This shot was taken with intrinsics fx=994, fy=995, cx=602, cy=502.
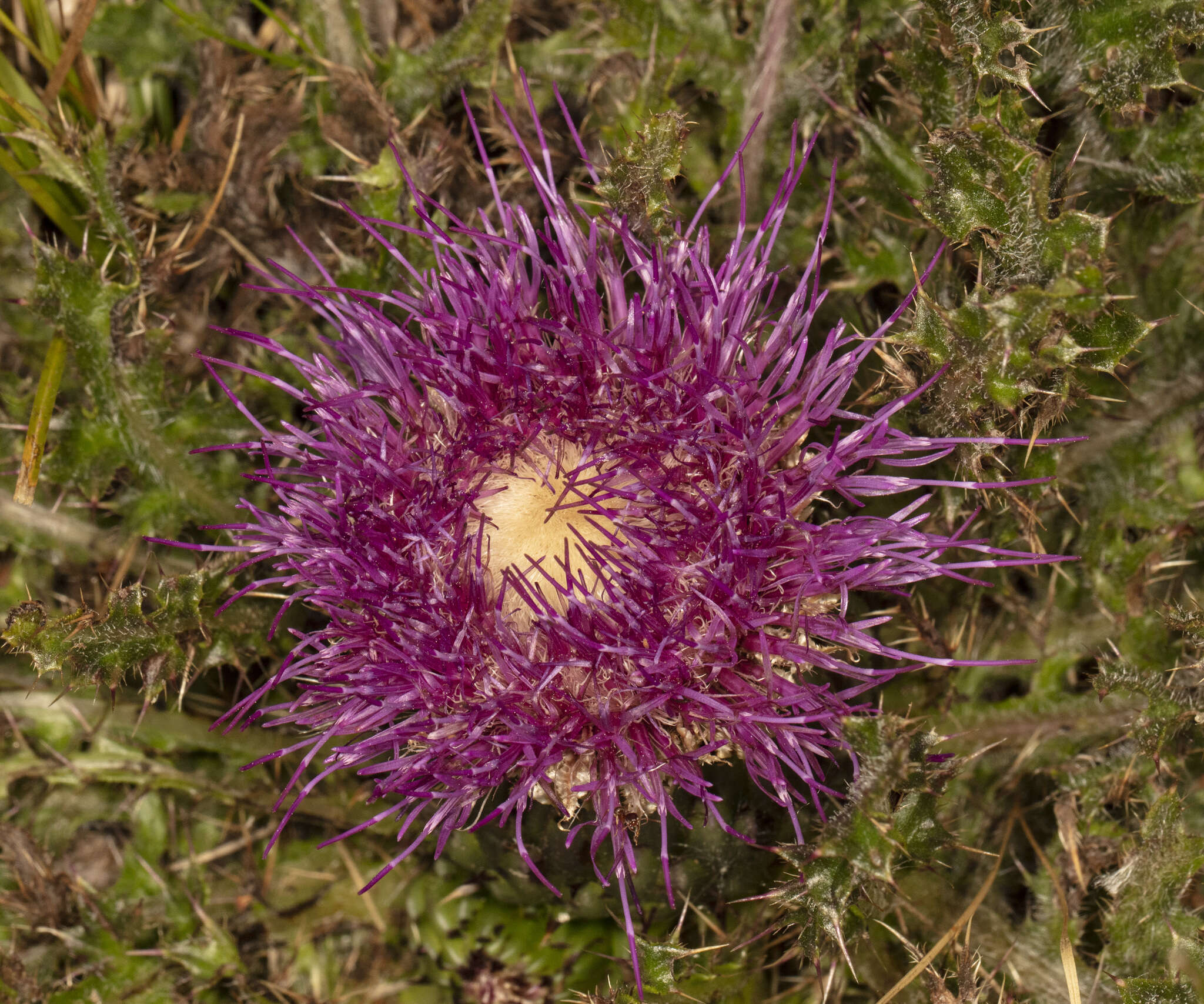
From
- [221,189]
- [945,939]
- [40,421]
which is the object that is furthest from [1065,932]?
[221,189]

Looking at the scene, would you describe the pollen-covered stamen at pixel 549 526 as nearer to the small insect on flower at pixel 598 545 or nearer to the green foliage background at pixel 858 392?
the small insect on flower at pixel 598 545

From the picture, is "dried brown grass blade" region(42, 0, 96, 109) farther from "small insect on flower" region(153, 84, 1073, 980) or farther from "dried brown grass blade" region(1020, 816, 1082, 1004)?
"dried brown grass blade" region(1020, 816, 1082, 1004)

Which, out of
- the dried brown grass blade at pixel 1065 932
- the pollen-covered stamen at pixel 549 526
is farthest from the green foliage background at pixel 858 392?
the pollen-covered stamen at pixel 549 526

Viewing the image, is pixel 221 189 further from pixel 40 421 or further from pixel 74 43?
pixel 40 421

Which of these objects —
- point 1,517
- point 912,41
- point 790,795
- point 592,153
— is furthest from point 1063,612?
point 1,517

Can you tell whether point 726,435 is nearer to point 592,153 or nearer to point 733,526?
point 733,526
